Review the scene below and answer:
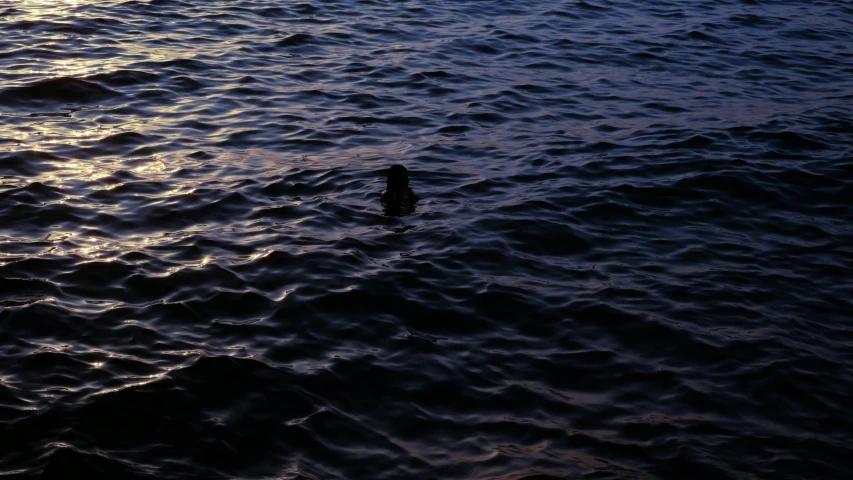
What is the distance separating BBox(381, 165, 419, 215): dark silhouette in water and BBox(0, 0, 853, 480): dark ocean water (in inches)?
10.1

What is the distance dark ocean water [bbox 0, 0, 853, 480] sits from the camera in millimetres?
7301

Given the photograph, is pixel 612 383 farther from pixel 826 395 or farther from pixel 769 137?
pixel 769 137

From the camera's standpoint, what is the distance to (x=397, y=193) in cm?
1092

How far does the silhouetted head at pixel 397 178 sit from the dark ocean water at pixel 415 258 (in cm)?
49

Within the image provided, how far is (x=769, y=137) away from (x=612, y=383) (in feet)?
24.7

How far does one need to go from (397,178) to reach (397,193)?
194 millimetres

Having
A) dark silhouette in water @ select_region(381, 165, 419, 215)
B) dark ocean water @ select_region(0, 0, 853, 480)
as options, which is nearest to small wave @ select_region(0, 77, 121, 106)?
dark ocean water @ select_region(0, 0, 853, 480)

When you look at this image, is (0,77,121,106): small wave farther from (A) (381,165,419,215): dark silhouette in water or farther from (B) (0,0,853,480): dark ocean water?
(A) (381,165,419,215): dark silhouette in water

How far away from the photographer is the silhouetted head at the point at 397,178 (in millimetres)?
10758

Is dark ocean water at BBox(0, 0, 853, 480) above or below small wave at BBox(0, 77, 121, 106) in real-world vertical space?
below

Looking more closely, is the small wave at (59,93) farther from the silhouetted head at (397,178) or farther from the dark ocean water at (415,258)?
the silhouetted head at (397,178)

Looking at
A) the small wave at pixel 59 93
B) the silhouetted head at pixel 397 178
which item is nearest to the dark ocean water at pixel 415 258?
the small wave at pixel 59 93

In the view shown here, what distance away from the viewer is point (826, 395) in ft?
26.5

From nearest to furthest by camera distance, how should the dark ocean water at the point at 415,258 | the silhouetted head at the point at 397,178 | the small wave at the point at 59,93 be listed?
the dark ocean water at the point at 415,258 → the silhouetted head at the point at 397,178 → the small wave at the point at 59,93
